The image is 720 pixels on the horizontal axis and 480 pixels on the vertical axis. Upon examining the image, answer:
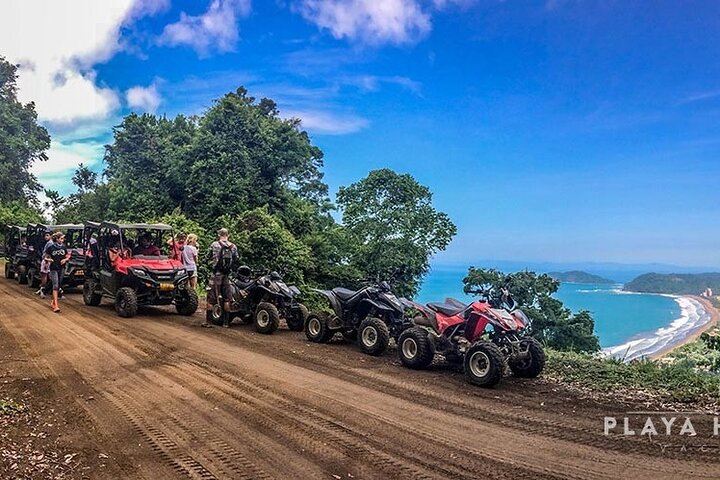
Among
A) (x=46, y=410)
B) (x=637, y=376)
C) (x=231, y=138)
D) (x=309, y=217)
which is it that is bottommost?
(x=46, y=410)

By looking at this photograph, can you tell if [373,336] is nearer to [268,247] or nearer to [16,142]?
[268,247]

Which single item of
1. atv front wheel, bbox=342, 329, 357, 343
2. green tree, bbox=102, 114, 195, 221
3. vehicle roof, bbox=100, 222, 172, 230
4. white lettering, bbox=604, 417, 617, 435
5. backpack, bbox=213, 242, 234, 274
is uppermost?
green tree, bbox=102, 114, 195, 221

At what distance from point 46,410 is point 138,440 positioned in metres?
1.65

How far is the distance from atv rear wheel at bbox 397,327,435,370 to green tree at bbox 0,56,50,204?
137 ft

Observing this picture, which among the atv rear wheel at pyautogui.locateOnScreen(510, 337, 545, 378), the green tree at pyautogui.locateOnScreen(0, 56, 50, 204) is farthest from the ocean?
the green tree at pyautogui.locateOnScreen(0, 56, 50, 204)

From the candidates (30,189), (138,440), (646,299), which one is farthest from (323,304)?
(30,189)

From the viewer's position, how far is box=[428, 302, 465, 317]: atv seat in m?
7.73

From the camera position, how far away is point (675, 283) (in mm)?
23547

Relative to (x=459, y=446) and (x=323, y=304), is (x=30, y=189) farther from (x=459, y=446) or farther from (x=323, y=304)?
(x=459, y=446)

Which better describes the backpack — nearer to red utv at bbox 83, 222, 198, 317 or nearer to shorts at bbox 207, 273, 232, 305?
shorts at bbox 207, 273, 232, 305

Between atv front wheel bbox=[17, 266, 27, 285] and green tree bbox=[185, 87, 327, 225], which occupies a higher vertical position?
green tree bbox=[185, 87, 327, 225]

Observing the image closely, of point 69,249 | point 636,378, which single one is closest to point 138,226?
point 69,249

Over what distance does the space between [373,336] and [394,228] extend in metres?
13.8

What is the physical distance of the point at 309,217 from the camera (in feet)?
86.5
